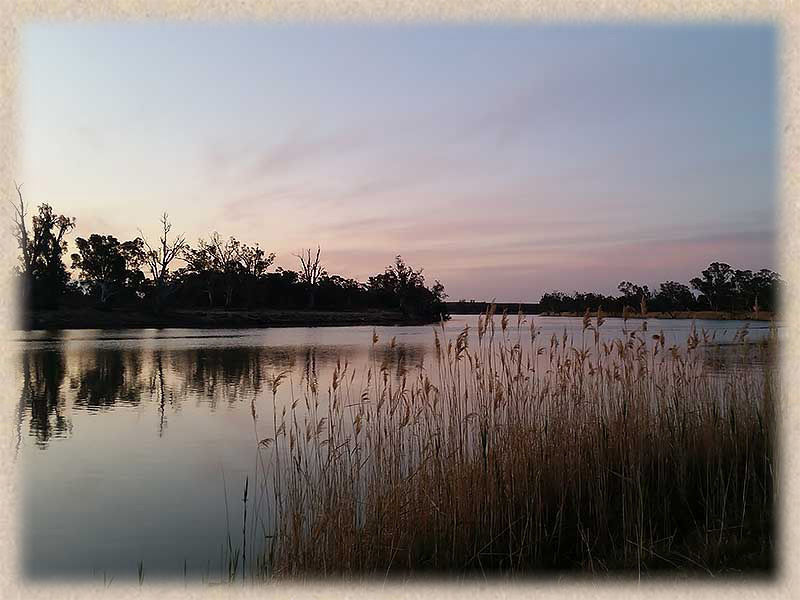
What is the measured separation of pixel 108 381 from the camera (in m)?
13.9

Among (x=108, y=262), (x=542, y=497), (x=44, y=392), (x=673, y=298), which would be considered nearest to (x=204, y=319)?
(x=108, y=262)

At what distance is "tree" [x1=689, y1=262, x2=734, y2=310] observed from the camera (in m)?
8.68

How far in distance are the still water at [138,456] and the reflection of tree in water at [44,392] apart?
0.08 ft

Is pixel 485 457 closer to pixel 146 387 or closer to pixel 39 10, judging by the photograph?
pixel 39 10

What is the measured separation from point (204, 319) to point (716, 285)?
97.0 ft

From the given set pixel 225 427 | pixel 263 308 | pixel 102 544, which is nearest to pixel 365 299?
pixel 263 308

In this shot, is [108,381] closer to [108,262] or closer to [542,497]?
[542,497]

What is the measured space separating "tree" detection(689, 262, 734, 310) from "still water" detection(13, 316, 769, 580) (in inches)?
24.2

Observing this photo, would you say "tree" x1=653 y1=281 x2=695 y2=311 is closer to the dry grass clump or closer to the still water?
the still water

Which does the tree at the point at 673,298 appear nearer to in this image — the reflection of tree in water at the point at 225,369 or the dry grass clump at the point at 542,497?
the dry grass clump at the point at 542,497

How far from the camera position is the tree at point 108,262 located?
87.9 feet

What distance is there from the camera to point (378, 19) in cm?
359

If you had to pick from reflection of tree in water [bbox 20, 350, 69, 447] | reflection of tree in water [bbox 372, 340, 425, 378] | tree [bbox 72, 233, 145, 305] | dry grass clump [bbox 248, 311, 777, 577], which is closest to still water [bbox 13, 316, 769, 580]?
reflection of tree in water [bbox 20, 350, 69, 447]

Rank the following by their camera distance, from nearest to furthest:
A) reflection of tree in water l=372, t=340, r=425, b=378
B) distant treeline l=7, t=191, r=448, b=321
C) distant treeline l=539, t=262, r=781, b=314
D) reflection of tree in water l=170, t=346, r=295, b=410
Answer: distant treeline l=539, t=262, r=781, b=314 < reflection of tree in water l=170, t=346, r=295, b=410 < reflection of tree in water l=372, t=340, r=425, b=378 < distant treeline l=7, t=191, r=448, b=321
